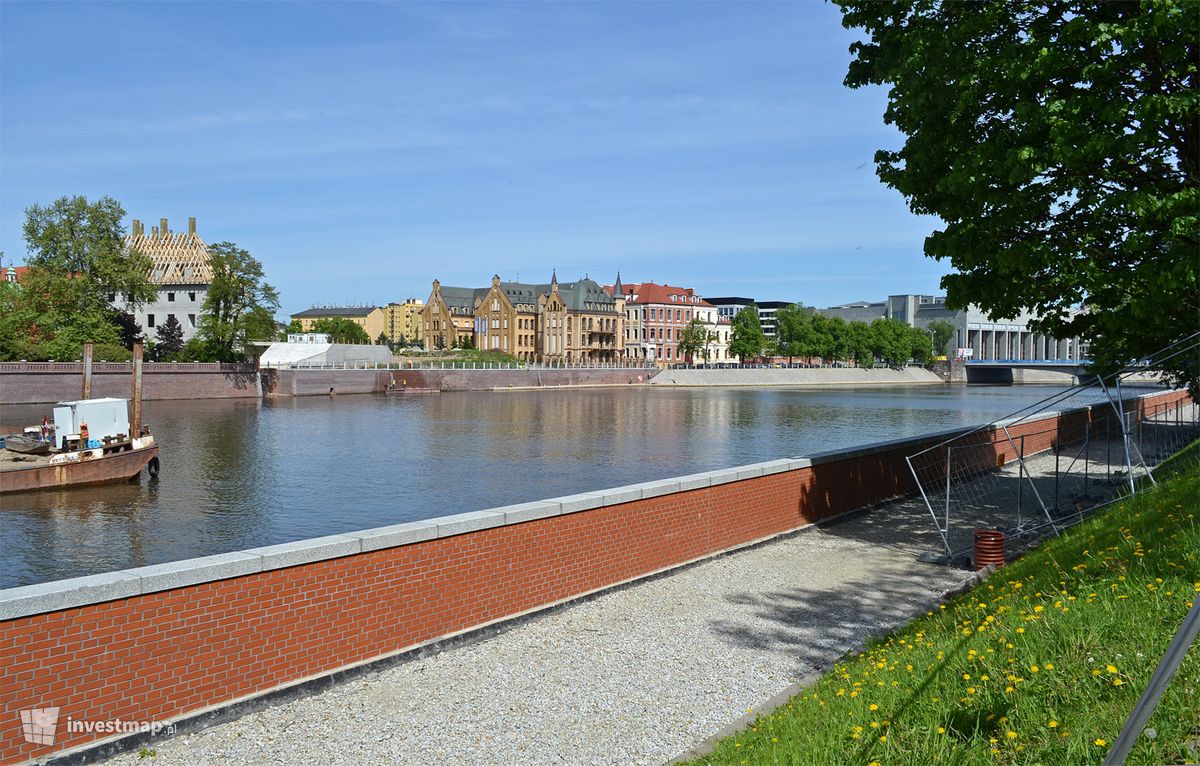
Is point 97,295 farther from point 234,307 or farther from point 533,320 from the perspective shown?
point 533,320

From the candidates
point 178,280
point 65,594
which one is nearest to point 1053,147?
point 65,594

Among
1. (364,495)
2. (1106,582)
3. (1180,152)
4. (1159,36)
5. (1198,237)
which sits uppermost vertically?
(1159,36)

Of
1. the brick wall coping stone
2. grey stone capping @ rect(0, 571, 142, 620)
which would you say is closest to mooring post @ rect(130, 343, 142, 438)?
the brick wall coping stone

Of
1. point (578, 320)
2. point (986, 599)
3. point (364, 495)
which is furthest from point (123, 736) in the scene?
point (578, 320)

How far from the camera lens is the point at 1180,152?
50.5 ft

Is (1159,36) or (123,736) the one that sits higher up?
(1159,36)

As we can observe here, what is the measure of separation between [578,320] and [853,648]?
15680 centimetres

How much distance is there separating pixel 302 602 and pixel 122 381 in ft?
270

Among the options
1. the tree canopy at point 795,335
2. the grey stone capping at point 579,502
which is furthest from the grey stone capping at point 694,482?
the tree canopy at point 795,335

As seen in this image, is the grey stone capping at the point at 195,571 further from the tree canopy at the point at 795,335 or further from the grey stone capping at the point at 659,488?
the tree canopy at the point at 795,335

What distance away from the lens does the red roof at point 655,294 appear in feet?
593

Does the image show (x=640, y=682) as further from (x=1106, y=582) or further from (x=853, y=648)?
(x=1106, y=582)

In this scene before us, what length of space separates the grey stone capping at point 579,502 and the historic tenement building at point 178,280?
109 metres

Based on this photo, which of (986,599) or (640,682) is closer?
(640,682)
